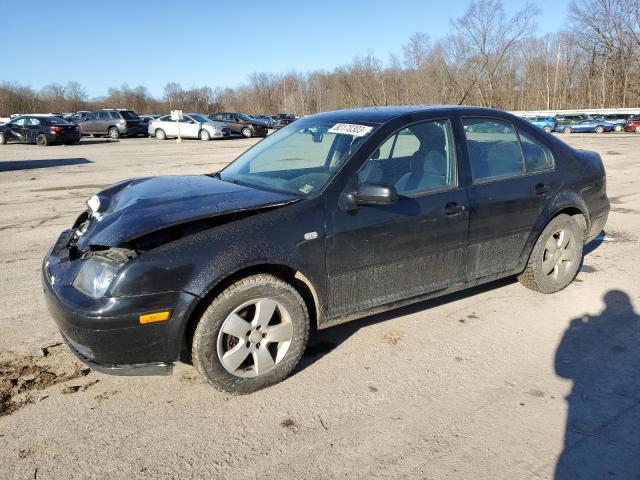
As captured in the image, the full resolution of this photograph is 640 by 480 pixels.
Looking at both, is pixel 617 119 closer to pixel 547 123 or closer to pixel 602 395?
pixel 547 123

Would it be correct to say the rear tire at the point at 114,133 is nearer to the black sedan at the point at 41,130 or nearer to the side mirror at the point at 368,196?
the black sedan at the point at 41,130

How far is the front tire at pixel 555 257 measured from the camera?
178 inches

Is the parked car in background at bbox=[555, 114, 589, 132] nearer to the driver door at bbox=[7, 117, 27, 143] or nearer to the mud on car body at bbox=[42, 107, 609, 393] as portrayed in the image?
the driver door at bbox=[7, 117, 27, 143]

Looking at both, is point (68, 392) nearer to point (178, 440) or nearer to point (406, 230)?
point (178, 440)

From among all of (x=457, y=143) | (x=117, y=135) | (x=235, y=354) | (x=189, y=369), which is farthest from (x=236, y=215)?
(x=117, y=135)

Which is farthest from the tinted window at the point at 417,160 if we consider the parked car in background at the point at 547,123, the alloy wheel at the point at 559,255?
the parked car in background at the point at 547,123

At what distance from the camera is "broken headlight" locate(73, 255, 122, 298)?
2795 millimetres

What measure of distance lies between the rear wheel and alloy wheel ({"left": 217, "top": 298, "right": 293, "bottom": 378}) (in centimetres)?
2815

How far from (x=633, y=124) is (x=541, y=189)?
3867cm

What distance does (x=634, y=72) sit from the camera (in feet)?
192

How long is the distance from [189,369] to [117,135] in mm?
33799

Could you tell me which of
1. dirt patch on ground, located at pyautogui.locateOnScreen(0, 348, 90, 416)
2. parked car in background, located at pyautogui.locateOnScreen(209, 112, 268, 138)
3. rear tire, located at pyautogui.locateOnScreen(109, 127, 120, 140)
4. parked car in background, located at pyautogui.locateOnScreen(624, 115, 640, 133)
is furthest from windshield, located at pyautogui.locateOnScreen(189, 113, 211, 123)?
parked car in background, located at pyautogui.locateOnScreen(624, 115, 640, 133)

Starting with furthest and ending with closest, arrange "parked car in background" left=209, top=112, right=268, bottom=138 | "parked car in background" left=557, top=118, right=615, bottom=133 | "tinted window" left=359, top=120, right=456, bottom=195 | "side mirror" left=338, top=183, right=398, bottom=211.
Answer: "parked car in background" left=557, top=118, right=615, bottom=133 < "parked car in background" left=209, top=112, right=268, bottom=138 < "tinted window" left=359, top=120, right=456, bottom=195 < "side mirror" left=338, top=183, right=398, bottom=211

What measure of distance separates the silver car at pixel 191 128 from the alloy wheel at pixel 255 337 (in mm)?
28673
